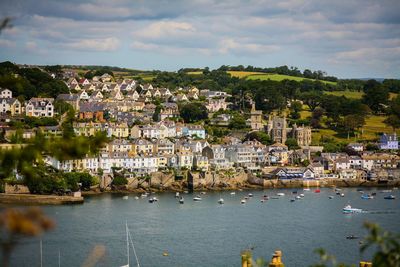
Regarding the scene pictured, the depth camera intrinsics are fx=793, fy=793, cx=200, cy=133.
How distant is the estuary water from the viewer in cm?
1803

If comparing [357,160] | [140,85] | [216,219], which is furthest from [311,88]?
[216,219]

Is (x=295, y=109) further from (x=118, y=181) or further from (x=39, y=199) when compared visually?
(x=39, y=199)

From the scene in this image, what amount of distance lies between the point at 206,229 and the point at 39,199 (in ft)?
25.6

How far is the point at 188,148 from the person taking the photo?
36406mm

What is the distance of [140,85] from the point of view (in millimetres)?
50281

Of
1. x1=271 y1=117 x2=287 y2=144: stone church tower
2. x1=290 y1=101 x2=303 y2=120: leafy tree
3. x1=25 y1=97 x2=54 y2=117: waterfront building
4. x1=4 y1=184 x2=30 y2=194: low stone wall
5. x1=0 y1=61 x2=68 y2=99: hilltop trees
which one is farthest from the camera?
x1=290 y1=101 x2=303 y2=120: leafy tree

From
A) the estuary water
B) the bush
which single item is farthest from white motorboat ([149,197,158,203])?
the bush

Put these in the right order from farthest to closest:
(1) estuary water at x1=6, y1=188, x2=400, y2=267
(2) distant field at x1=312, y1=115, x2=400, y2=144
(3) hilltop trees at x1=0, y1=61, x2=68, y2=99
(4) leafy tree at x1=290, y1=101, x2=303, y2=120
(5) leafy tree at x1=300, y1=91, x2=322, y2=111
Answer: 1. (5) leafy tree at x1=300, y1=91, x2=322, y2=111
2. (4) leafy tree at x1=290, y1=101, x2=303, y2=120
3. (2) distant field at x1=312, y1=115, x2=400, y2=144
4. (3) hilltop trees at x1=0, y1=61, x2=68, y2=99
5. (1) estuary water at x1=6, y1=188, x2=400, y2=267

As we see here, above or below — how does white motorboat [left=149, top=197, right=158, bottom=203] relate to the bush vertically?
below

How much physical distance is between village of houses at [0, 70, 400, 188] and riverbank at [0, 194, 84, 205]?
3.79 meters

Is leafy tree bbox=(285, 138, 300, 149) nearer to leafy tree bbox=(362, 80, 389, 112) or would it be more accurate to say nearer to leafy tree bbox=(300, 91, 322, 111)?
leafy tree bbox=(300, 91, 322, 111)

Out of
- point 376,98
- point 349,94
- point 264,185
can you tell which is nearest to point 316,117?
point 376,98

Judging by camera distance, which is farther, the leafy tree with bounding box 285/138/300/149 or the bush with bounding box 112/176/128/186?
the leafy tree with bounding box 285/138/300/149

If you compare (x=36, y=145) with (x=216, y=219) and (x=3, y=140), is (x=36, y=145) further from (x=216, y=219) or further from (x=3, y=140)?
(x=3, y=140)
